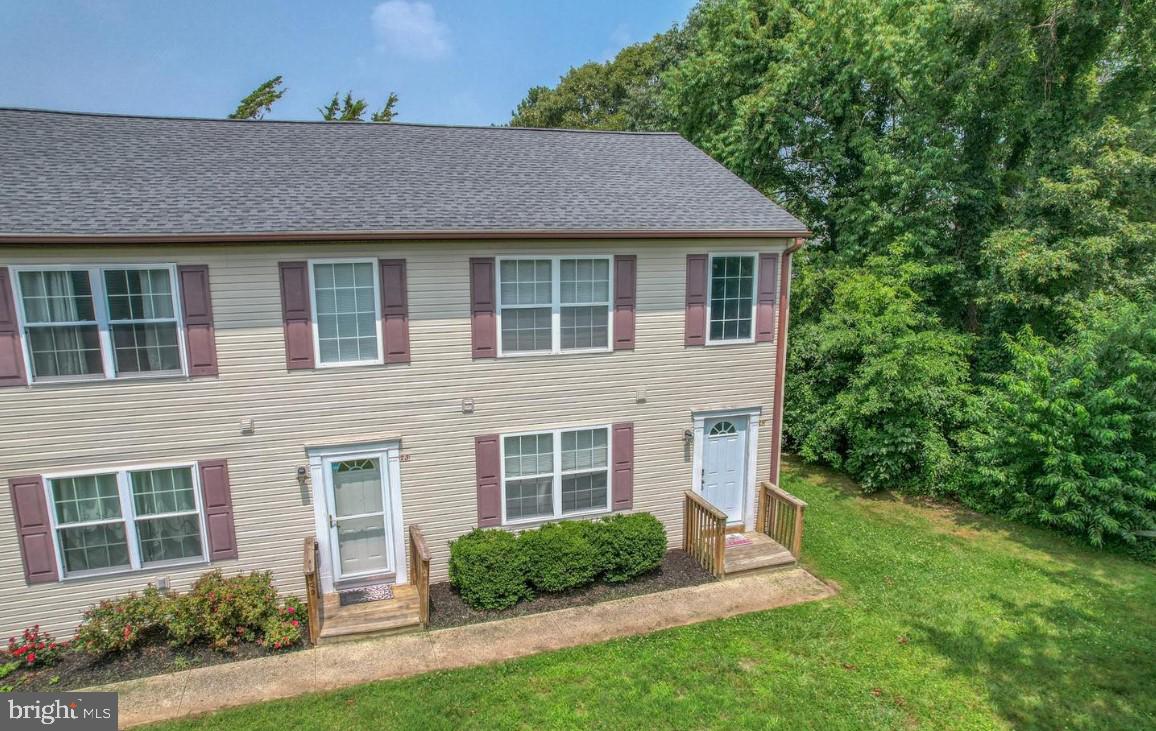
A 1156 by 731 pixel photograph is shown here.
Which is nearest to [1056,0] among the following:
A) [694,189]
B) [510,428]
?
[694,189]

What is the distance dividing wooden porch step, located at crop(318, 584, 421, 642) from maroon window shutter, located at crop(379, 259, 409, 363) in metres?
3.38

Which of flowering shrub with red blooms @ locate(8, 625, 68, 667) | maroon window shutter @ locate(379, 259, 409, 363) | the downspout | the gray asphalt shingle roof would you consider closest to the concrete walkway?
flowering shrub with red blooms @ locate(8, 625, 68, 667)

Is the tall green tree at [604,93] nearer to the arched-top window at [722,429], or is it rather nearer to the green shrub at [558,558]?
the arched-top window at [722,429]

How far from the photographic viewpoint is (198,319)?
7594 mm

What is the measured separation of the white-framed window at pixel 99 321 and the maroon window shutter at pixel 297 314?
3.99ft

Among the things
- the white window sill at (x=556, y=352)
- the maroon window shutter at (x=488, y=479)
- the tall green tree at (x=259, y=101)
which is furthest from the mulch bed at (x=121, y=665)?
the tall green tree at (x=259, y=101)

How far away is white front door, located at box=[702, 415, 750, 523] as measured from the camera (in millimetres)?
10359

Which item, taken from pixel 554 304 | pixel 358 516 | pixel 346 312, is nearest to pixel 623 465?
pixel 554 304

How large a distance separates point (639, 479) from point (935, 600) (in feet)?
15.0

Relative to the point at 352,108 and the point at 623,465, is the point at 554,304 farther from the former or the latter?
the point at 352,108

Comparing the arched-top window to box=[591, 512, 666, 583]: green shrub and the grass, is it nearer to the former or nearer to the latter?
box=[591, 512, 666, 583]: green shrub

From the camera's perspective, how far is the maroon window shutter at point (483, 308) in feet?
28.3

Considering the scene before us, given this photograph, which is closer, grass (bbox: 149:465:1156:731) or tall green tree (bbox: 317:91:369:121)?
grass (bbox: 149:465:1156:731)

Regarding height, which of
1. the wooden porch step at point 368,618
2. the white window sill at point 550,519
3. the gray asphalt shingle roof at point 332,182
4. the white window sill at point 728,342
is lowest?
the wooden porch step at point 368,618
